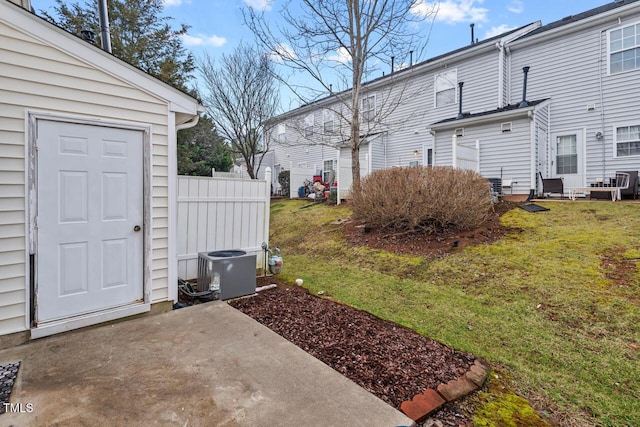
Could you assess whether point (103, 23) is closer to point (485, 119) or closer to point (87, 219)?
point (87, 219)

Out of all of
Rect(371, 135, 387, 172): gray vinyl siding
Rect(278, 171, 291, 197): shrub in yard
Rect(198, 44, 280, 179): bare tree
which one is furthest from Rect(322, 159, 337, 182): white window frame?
Rect(198, 44, 280, 179): bare tree

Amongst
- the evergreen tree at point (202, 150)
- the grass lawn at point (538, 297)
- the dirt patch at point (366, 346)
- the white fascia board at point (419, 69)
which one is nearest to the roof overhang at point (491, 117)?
the white fascia board at point (419, 69)

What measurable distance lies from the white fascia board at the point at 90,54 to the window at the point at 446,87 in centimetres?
1240

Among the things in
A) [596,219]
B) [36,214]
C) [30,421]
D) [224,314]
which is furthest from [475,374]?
[596,219]

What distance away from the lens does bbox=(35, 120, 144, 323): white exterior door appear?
308cm

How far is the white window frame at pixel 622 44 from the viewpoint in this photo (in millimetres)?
9570

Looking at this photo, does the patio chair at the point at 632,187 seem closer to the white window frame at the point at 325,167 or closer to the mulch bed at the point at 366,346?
the mulch bed at the point at 366,346

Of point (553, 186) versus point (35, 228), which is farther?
point (553, 186)

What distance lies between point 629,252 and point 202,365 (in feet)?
20.4

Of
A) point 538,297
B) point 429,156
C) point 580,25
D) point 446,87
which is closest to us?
point 538,297

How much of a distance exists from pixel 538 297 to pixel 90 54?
5964 mm

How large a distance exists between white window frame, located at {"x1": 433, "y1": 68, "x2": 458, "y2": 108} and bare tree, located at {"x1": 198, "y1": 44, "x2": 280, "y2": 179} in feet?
24.3

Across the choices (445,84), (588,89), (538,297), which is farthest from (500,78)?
(538,297)

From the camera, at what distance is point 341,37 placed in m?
9.12
